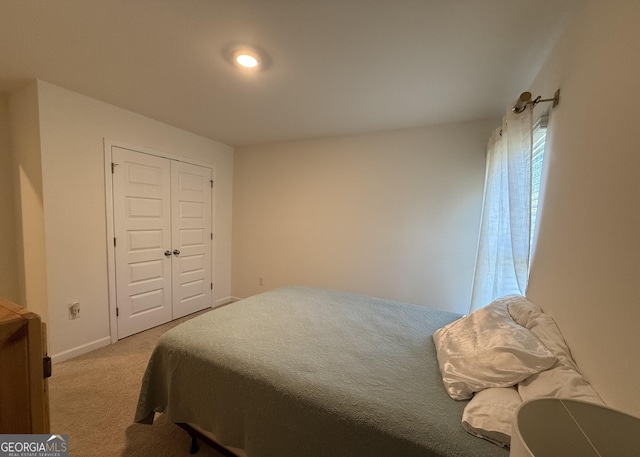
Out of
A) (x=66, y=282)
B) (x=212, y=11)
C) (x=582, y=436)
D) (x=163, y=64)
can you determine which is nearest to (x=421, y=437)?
(x=582, y=436)

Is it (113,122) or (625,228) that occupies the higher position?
(113,122)

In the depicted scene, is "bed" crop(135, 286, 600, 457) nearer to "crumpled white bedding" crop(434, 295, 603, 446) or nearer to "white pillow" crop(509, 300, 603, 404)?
"crumpled white bedding" crop(434, 295, 603, 446)

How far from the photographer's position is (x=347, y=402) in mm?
1020

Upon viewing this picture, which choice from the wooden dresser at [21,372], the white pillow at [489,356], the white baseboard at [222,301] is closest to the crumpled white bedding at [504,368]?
the white pillow at [489,356]

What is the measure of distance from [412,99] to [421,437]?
7.54 ft

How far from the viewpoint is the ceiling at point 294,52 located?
131 centimetres

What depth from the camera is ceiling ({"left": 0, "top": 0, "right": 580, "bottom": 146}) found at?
131 centimetres

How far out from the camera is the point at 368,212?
3.13 m

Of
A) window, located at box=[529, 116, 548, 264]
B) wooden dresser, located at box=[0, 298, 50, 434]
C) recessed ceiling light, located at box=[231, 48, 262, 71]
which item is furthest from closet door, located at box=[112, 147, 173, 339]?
window, located at box=[529, 116, 548, 264]

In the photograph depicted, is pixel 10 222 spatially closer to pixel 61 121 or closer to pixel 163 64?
pixel 61 121

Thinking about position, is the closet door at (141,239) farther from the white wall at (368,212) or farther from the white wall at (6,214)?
the white wall at (368,212)

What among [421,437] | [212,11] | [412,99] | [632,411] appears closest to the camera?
[632,411]

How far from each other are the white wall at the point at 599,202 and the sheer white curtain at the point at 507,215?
0.48 ft

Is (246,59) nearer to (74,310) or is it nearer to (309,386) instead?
(309,386)
